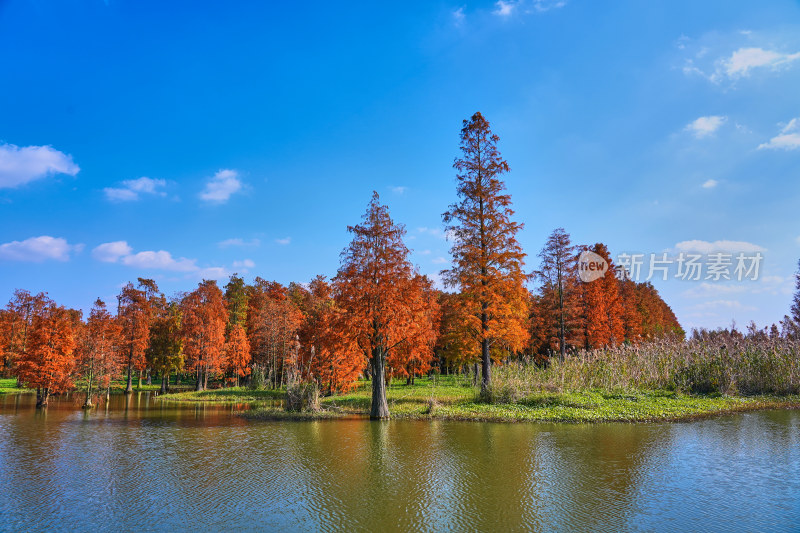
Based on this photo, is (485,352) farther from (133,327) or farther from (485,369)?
(133,327)

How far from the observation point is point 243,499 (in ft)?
30.1

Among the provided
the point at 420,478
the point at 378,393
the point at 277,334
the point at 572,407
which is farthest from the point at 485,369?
the point at 277,334

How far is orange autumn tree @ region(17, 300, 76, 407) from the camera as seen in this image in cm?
3014

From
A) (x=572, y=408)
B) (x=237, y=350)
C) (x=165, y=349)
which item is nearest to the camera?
(x=572, y=408)

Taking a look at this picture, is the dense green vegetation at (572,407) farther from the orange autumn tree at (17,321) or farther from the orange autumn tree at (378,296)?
the orange autumn tree at (17,321)

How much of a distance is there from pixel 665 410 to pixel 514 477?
11.9m

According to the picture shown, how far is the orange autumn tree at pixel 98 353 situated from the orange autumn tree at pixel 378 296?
2266 centimetres

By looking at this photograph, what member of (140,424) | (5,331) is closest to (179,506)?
A: (140,424)

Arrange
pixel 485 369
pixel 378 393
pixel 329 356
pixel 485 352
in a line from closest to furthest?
pixel 378 393
pixel 485 369
pixel 485 352
pixel 329 356

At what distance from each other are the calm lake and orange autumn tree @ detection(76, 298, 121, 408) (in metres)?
18.6

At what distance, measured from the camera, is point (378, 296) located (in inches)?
808

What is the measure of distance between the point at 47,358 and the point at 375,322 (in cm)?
2573

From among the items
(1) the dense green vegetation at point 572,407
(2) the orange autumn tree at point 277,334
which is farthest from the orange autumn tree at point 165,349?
(1) the dense green vegetation at point 572,407

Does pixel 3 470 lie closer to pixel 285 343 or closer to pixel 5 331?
pixel 285 343
